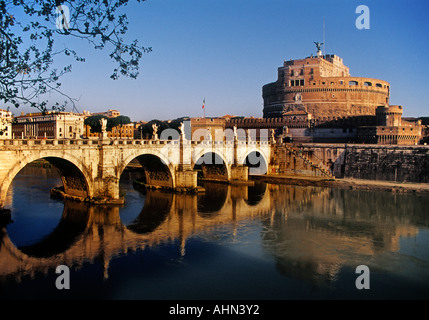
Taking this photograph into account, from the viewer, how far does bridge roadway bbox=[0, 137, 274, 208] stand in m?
24.8

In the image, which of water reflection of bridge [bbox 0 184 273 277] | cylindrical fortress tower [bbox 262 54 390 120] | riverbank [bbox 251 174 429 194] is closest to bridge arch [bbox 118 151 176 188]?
water reflection of bridge [bbox 0 184 273 277]

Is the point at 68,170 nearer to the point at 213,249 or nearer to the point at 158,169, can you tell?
the point at 158,169

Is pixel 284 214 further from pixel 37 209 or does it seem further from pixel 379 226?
pixel 37 209

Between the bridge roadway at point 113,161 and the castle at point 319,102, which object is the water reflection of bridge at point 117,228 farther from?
the castle at point 319,102

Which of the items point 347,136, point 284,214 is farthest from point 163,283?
point 347,136

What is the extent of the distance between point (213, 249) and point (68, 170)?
1548 centimetres

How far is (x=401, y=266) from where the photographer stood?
19047 mm

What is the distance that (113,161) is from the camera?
3136 cm

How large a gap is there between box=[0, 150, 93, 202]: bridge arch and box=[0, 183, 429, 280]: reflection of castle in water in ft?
4.35

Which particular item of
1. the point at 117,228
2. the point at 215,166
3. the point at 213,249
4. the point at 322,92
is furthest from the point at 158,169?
the point at 322,92

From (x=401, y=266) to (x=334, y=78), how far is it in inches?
2619

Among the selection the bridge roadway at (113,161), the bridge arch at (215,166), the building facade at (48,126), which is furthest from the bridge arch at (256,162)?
the building facade at (48,126)

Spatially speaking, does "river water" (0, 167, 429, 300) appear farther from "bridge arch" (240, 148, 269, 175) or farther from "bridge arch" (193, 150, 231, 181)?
"bridge arch" (240, 148, 269, 175)

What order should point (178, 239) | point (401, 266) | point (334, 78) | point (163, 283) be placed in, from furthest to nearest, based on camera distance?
point (334, 78) → point (178, 239) → point (401, 266) → point (163, 283)
